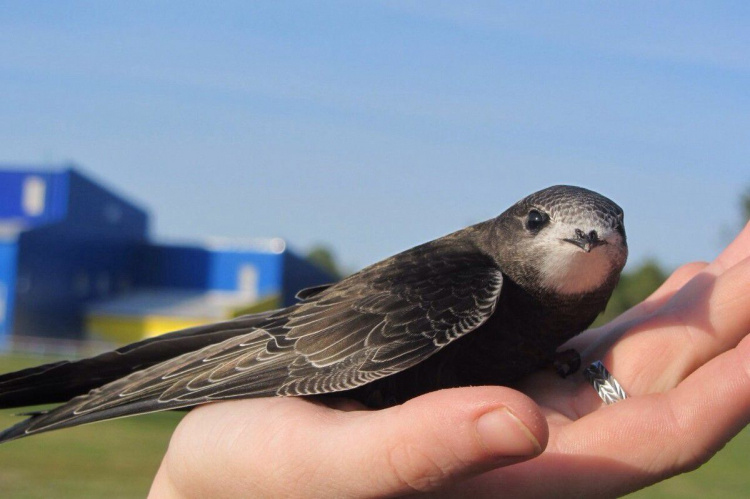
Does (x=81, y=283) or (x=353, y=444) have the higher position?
(x=353, y=444)

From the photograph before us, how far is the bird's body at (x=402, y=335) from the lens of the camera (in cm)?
323

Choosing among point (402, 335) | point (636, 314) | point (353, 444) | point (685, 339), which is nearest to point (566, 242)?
point (685, 339)

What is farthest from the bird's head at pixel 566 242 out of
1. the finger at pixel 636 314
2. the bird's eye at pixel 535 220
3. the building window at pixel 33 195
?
the building window at pixel 33 195

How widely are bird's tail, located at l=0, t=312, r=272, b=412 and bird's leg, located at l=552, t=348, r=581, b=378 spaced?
1486 mm

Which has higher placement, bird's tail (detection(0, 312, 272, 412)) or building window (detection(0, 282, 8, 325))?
bird's tail (detection(0, 312, 272, 412))

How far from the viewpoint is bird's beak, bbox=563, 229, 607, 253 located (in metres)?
3.39

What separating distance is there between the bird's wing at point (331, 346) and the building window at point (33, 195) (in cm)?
3157

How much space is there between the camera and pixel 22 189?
1305 inches

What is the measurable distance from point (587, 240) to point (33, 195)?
33.1 m

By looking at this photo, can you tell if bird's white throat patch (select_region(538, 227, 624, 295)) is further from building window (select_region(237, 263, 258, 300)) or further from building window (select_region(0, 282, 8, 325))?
building window (select_region(237, 263, 258, 300))

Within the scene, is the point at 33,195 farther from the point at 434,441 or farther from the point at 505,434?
the point at 505,434

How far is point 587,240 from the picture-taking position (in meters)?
3.39

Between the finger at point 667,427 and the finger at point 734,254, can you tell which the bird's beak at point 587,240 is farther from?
the finger at point 734,254

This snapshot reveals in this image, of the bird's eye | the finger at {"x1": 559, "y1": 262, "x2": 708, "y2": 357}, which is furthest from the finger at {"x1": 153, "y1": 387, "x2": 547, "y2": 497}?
the finger at {"x1": 559, "y1": 262, "x2": 708, "y2": 357}
